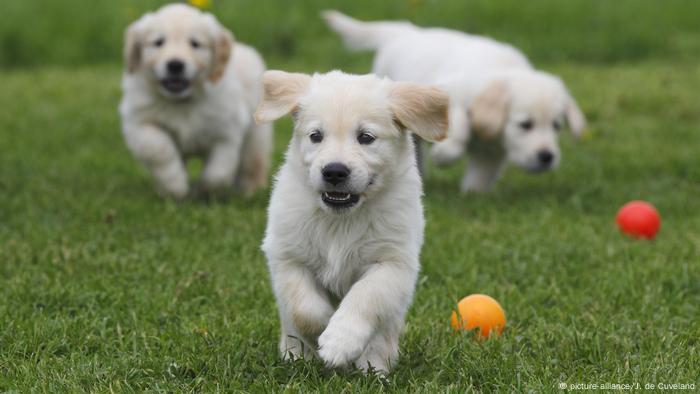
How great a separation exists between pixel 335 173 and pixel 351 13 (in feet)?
32.8

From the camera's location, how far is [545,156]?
6812 millimetres

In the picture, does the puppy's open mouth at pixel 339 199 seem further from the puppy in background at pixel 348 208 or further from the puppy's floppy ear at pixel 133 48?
the puppy's floppy ear at pixel 133 48

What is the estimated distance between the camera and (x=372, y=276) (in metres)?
3.26

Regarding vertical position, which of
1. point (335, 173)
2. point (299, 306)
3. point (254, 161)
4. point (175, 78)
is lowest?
point (254, 161)

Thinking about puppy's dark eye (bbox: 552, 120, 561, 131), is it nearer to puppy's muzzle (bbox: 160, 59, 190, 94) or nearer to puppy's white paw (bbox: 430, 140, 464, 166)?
puppy's white paw (bbox: 430, 140, 464, 166)

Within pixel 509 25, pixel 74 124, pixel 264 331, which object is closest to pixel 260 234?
pixel 264 331

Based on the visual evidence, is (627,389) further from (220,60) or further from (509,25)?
(509,25)

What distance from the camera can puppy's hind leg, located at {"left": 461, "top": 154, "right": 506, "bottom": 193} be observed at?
7141mm

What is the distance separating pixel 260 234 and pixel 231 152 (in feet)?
4.04

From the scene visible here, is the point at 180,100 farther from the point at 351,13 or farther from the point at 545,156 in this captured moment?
the point at 351,13

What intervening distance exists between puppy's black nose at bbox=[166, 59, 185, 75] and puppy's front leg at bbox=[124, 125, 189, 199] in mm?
366

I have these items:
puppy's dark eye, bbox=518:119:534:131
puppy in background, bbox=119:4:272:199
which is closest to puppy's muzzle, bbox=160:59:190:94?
puppy in background, bbox=119:4:272:199

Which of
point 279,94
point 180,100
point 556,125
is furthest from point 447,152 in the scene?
point 279,94

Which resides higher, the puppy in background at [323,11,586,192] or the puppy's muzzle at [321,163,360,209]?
the puppy's muzzle at [321,163,360,209]
